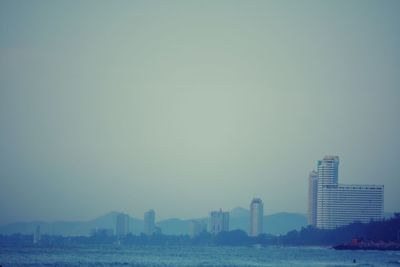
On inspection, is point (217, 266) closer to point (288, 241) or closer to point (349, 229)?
point (349, 229)

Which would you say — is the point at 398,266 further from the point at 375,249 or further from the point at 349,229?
the point at 349,229

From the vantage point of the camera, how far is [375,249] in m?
139

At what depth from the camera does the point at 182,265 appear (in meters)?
74.7

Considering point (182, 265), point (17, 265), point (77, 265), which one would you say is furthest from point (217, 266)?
point (17, 265)

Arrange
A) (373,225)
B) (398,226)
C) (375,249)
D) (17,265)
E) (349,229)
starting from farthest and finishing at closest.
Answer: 1. (349,229)
2. (373,225)
3. (398,226)
4. (375,249)
5. (17,265)

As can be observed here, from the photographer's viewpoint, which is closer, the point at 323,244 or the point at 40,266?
the point at 40,266

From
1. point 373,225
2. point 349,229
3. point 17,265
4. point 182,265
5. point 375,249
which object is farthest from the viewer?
point 349,229

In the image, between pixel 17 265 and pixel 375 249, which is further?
pixel 375 249

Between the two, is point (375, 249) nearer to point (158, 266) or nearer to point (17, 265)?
point (158, 266)

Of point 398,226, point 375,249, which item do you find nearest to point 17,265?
point 375,249

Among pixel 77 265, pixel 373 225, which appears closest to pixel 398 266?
pixel 77 265

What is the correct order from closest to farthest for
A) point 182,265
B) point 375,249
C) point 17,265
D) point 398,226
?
point 17,265 → point 182,265 → point 375,249 → point 398,226

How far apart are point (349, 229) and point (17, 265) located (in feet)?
388

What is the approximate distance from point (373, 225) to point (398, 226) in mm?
11902
